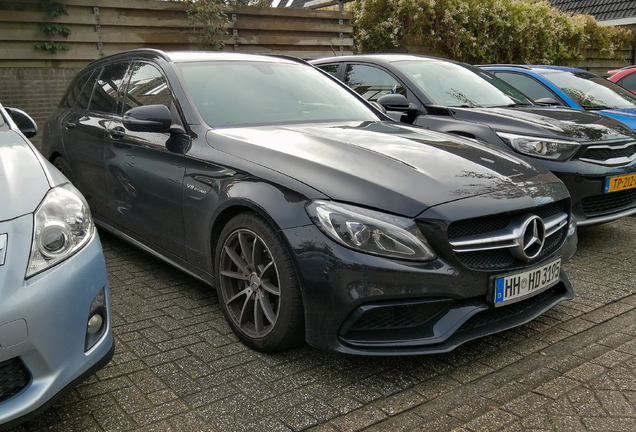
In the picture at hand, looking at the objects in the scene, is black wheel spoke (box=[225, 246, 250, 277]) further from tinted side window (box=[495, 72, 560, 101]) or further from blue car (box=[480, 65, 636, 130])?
tinted side window (box=[495, 72, 560, 101])

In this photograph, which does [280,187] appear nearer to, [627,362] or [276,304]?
[276,304]

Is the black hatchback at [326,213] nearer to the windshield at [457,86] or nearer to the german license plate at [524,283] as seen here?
the german license plate at [524,283]

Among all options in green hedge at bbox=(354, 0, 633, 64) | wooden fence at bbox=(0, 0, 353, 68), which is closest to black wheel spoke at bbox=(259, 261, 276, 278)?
wooden fence at bbox=(0, 0, 353, 68)

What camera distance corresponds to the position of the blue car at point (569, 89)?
7.04 m

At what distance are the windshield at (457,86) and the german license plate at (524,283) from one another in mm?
2878

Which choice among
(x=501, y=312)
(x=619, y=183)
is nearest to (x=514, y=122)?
(x=619, y=183)

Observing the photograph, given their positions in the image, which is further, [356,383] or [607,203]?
[607,203]

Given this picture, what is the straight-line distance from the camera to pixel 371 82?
6172mm

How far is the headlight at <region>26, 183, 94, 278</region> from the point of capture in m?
2.22

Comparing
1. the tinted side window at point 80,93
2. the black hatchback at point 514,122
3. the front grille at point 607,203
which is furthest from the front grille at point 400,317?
the tinted side window at point 80,93

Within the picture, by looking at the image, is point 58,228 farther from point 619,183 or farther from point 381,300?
point 619,183

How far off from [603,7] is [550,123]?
16.0m

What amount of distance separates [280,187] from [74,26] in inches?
280

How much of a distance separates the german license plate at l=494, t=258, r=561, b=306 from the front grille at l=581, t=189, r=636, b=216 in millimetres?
1930
